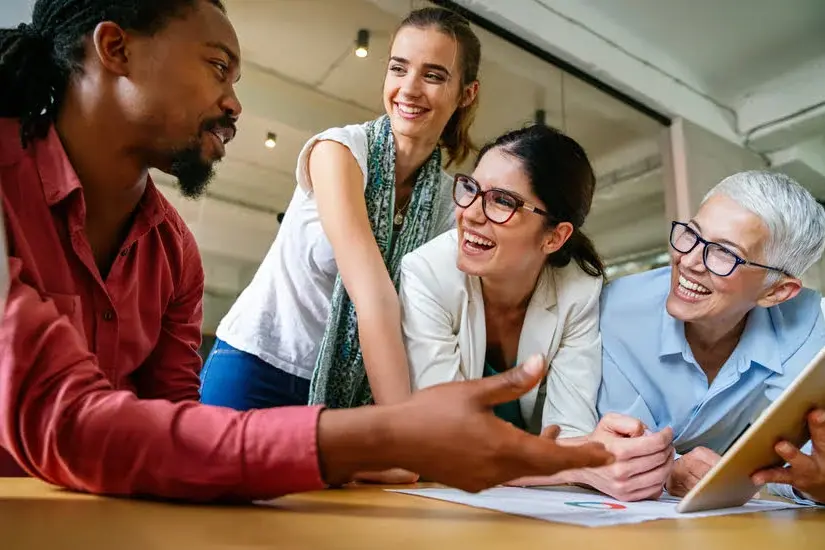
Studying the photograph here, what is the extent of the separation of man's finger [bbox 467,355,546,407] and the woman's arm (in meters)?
0.53

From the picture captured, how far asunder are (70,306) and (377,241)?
0.67m

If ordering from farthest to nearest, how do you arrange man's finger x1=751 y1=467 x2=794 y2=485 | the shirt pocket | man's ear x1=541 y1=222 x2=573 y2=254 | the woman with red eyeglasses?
man's ear x1=541 y1=222 x2=573 y2=254
the woman with red eyeglasses
man's finger x1=751 y1=467 x2=794 y2=485
the shirt pocket

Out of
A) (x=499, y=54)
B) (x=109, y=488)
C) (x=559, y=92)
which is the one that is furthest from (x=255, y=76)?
(x=109, y=488)

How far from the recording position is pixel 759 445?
79cm

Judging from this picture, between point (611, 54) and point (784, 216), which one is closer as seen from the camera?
point (784, 216)

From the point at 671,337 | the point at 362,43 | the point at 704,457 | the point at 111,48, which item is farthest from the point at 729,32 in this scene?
the point at 111,48

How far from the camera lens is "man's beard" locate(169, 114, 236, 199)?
906 mm

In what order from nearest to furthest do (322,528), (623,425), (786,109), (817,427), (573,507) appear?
(322,528) < (573,507) < (817,427) < (623,425) < (786,109)

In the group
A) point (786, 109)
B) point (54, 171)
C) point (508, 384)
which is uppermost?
point (786, 109)

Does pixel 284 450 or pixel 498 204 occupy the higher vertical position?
pixel 498 204

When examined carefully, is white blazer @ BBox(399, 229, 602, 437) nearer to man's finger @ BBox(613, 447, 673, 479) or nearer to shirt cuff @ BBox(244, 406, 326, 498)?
man's finger @ BBox(613, 447, 673, 479)

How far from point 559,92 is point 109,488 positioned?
2.89m

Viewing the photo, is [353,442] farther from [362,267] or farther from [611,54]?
[611,54]

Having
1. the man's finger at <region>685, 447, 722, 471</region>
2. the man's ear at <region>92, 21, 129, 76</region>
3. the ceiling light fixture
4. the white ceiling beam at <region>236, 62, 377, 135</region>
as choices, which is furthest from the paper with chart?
the white ceiling beam at <region>236, 62, 377, 135</region>
